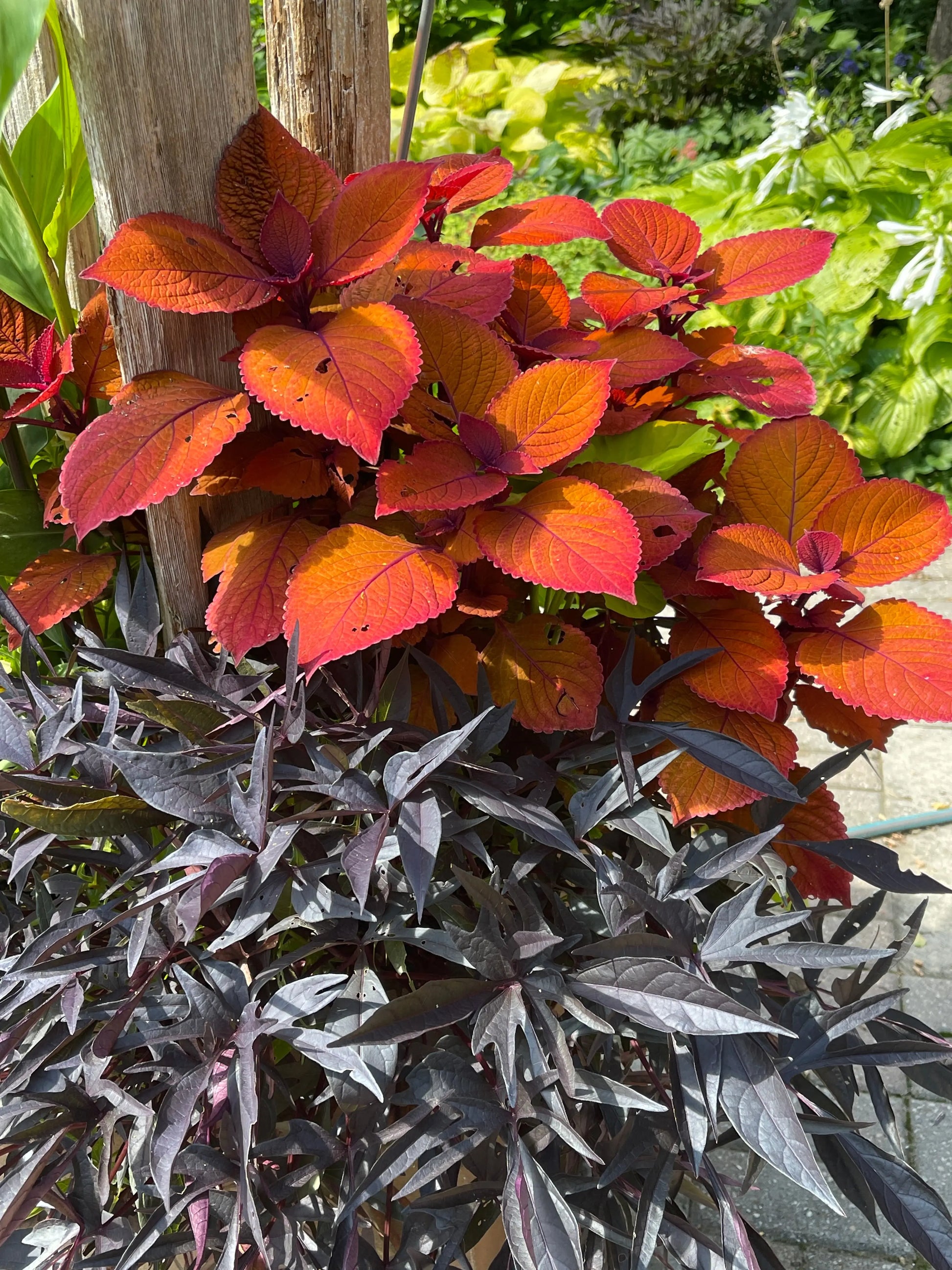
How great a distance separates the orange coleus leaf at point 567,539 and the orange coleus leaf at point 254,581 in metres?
0.19

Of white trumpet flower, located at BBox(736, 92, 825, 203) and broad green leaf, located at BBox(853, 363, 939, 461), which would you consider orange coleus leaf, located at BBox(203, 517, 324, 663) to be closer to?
white trumpet flower, located at BBox(736, 92, 825, 203)

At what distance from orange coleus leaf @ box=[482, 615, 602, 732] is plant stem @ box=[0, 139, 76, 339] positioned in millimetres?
582

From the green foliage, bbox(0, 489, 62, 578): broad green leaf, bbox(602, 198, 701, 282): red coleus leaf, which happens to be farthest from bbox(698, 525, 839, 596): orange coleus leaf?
the green foliage

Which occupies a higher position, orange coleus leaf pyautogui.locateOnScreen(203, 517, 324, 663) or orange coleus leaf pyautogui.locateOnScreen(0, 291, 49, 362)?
orange coleus leaf pyautogui.locateOnScreen(0, 291, 49, 362)

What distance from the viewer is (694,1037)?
75 cm

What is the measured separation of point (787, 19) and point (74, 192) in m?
5.78

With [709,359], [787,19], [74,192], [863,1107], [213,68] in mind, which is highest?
[213,68]

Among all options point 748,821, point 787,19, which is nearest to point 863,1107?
point 748,821

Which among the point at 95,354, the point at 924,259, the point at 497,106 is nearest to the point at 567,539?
the point at 95,354

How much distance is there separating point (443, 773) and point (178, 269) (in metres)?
0.49

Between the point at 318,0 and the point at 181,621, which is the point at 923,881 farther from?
the point at 318,0

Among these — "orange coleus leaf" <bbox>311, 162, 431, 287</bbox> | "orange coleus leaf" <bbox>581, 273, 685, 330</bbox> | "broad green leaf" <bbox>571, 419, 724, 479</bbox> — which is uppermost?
"orange coleus leaf" <bbox>311, 162, 431, 287</bbox>

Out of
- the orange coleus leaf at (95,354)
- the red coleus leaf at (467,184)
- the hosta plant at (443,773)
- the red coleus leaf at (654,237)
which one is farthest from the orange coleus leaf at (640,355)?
the orange coleus leaf at (95,354)

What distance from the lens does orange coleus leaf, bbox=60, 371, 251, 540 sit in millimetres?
828
